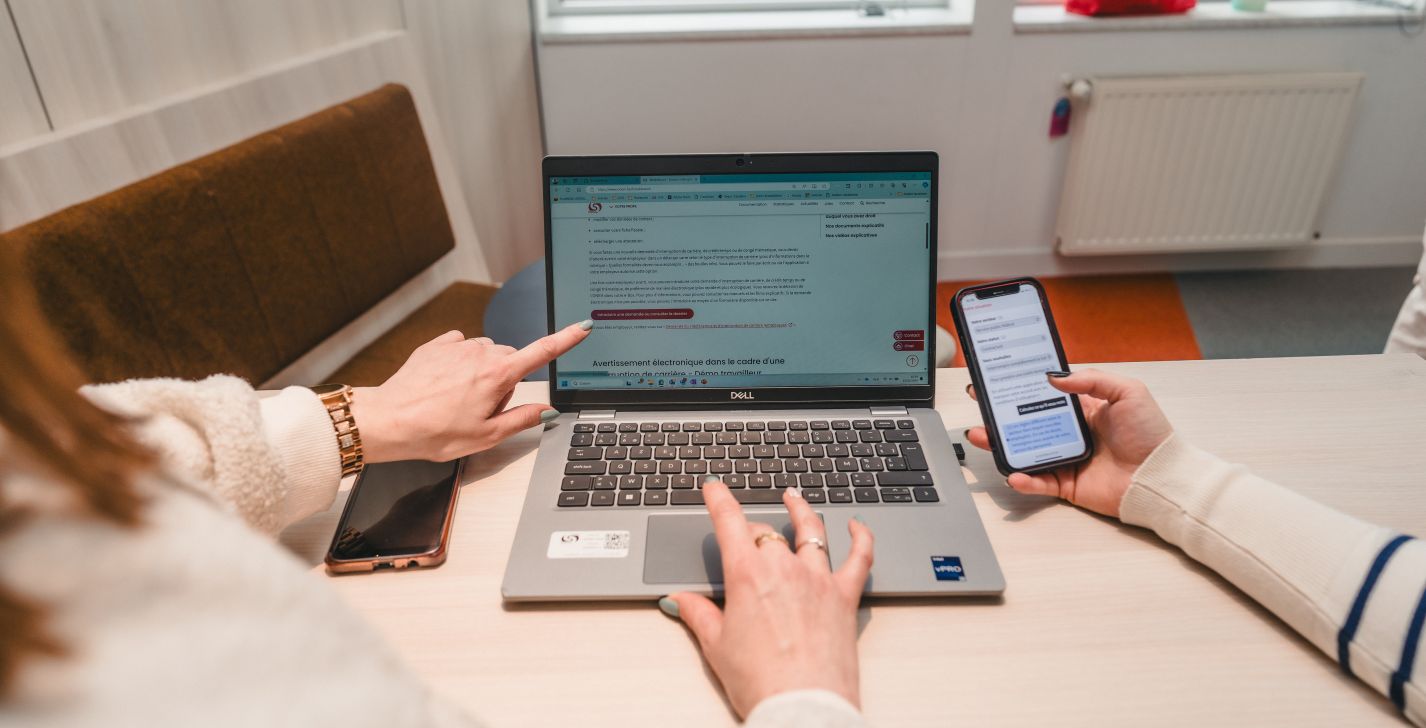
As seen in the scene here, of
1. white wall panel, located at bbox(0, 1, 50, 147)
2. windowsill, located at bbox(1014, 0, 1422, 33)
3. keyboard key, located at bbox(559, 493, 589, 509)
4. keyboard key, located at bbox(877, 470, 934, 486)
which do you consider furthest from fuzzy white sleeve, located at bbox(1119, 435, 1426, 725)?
windowsill, located at bbox(1014, 0, 1422, 33)

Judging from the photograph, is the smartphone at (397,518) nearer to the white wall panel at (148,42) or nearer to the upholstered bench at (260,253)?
the upholstered bench at (260,253)

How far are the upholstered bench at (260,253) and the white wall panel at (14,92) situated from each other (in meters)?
0.15

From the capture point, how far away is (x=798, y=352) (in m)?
0.90

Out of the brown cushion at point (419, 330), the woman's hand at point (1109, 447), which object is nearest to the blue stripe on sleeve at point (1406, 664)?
the woman's hand at point (1109, 447)

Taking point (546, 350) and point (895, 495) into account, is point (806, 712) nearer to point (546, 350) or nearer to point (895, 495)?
point (895, 495)

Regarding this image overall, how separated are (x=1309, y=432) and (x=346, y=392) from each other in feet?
3.36

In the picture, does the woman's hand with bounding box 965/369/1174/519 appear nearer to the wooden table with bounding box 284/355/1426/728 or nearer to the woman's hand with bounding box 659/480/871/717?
the wooden table with bounding box 284/355/1426/728

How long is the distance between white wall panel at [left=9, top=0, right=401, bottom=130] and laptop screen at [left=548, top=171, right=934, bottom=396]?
3.05ft

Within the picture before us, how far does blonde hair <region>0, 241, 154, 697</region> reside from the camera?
0.97 feet

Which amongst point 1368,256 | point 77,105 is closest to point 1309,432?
point 77,105

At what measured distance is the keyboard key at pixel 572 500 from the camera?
0.79m

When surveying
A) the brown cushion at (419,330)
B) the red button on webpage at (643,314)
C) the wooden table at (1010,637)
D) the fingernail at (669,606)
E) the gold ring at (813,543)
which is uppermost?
the red button on webpage at (643,314)

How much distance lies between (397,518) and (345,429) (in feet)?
0.33

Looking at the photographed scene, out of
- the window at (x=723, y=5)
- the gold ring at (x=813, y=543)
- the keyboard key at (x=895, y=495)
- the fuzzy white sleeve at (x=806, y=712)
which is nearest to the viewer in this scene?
the fuzzy white sleeve at (x=806, y=712)
